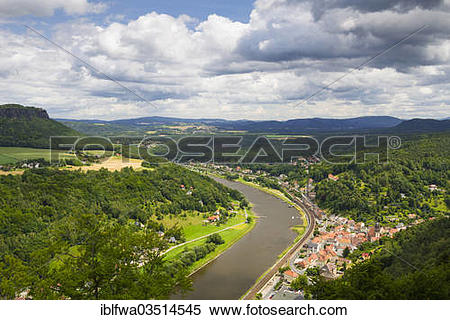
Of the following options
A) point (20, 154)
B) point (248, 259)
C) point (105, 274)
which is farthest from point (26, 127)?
point (105, 274)

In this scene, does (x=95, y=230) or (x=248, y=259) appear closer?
(x=95, y=230)

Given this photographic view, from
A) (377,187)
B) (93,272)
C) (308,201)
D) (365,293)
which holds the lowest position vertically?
(308,201)

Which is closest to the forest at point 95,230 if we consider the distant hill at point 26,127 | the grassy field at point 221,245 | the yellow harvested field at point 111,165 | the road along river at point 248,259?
the grassy field at point 221,245

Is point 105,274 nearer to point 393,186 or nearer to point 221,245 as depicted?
point 221,245

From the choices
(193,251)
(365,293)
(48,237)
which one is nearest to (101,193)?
(48,237)

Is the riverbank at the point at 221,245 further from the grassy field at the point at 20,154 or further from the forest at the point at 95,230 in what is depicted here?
the grassy field at the point at 20,154
